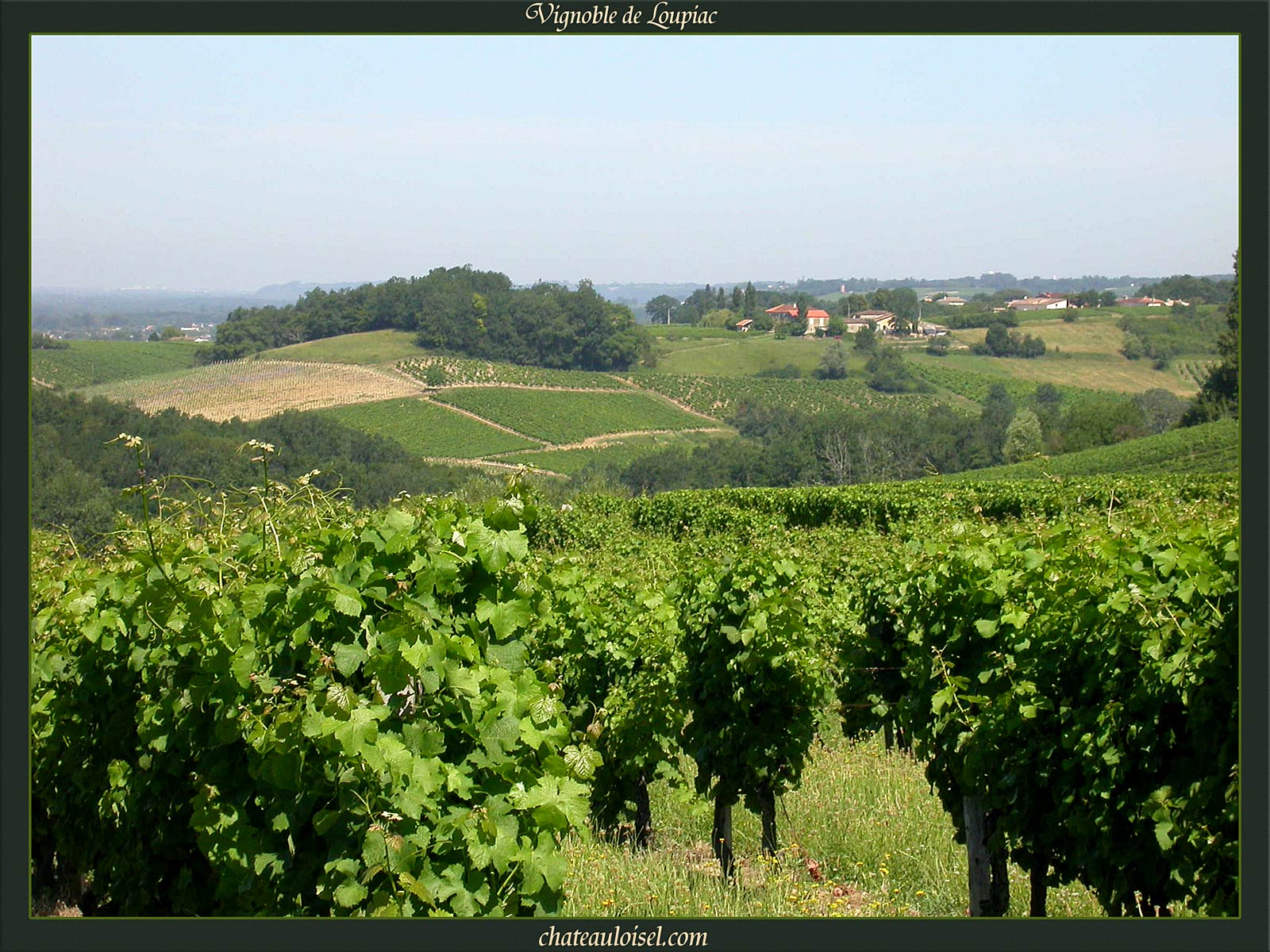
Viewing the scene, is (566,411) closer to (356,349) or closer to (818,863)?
(356,349)

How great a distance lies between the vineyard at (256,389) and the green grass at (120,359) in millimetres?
1473

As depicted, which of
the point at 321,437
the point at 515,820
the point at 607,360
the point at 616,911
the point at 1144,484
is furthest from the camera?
the point at 607,360

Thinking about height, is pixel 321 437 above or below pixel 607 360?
below

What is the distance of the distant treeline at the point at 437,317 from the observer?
64.6m

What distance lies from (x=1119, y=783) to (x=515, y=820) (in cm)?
204

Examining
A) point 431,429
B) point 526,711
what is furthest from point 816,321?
point 526,711

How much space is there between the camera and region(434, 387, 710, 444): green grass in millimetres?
68188

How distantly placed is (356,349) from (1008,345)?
58.1 m

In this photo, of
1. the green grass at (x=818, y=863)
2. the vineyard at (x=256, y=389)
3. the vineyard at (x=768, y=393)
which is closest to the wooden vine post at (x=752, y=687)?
the green grass at (x=818, y=863)

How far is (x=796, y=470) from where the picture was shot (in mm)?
58438

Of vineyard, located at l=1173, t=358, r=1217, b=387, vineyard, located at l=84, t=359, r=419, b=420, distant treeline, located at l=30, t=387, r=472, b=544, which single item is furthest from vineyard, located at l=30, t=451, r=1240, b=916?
vineyard, located at l=1173, t=358, r=1217, b=387

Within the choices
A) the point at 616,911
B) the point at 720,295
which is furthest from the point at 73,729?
the point at 720,295

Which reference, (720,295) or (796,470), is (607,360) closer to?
(796,470)
